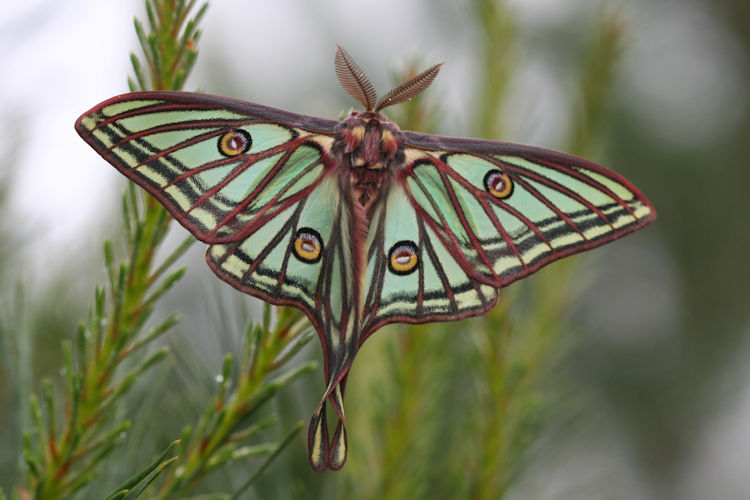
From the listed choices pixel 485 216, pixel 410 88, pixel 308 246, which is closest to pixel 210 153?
pixel 308 246

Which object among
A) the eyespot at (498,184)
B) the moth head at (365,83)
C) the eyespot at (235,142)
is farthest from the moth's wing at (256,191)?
the eyespot at (498,184)

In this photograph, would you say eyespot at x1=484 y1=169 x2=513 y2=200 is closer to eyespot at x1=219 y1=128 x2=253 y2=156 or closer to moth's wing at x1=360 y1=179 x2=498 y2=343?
moth's wing at x1=360 y1=179 x2=498 y2=343

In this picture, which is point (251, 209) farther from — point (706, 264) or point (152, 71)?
point (706, 264)


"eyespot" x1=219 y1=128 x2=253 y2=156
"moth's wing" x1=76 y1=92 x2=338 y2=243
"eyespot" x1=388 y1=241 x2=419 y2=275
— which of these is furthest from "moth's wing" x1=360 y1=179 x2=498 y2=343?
"eyespot" x1=219 y1=128 x2=253 y2=156

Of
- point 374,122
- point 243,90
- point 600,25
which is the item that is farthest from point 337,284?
point 243,90

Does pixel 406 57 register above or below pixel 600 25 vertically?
below

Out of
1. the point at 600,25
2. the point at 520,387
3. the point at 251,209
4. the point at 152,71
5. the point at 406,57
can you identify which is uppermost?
the point at 600,25

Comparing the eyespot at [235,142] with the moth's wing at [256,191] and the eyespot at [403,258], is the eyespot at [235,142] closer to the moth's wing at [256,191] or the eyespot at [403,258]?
the moth's wing at [256,191]
